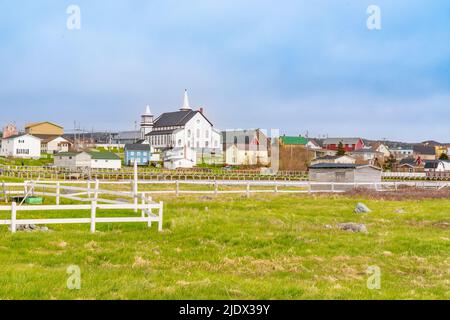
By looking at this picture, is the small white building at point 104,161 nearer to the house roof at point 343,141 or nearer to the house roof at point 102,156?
the house roof at point 102,156

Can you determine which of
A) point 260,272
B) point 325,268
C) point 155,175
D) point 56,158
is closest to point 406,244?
point 325,268

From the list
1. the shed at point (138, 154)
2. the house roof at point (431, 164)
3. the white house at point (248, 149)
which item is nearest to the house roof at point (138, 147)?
the shed at point (138, 154)

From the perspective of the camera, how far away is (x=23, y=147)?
132500 millimetres

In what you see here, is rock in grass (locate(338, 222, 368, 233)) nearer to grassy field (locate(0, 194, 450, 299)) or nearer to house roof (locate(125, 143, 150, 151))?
grassy field (locate(0, 194, 450, 299))

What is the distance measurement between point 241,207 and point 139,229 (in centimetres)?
1142

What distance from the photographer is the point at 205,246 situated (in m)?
16.4

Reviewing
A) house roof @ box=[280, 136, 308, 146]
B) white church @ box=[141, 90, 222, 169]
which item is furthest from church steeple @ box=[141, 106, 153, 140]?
house roof @ box=[280, 136, 308, 146]

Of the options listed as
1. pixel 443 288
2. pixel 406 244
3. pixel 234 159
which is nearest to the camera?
pixel 443 288

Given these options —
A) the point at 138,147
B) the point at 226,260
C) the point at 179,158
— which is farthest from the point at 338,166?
the point at 138,147

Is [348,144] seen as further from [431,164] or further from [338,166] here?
[338,166]

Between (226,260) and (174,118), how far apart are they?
143 m

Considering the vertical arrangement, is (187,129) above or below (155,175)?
above

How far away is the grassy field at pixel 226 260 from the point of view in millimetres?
10898

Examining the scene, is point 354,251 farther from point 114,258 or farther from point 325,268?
point 114,258
